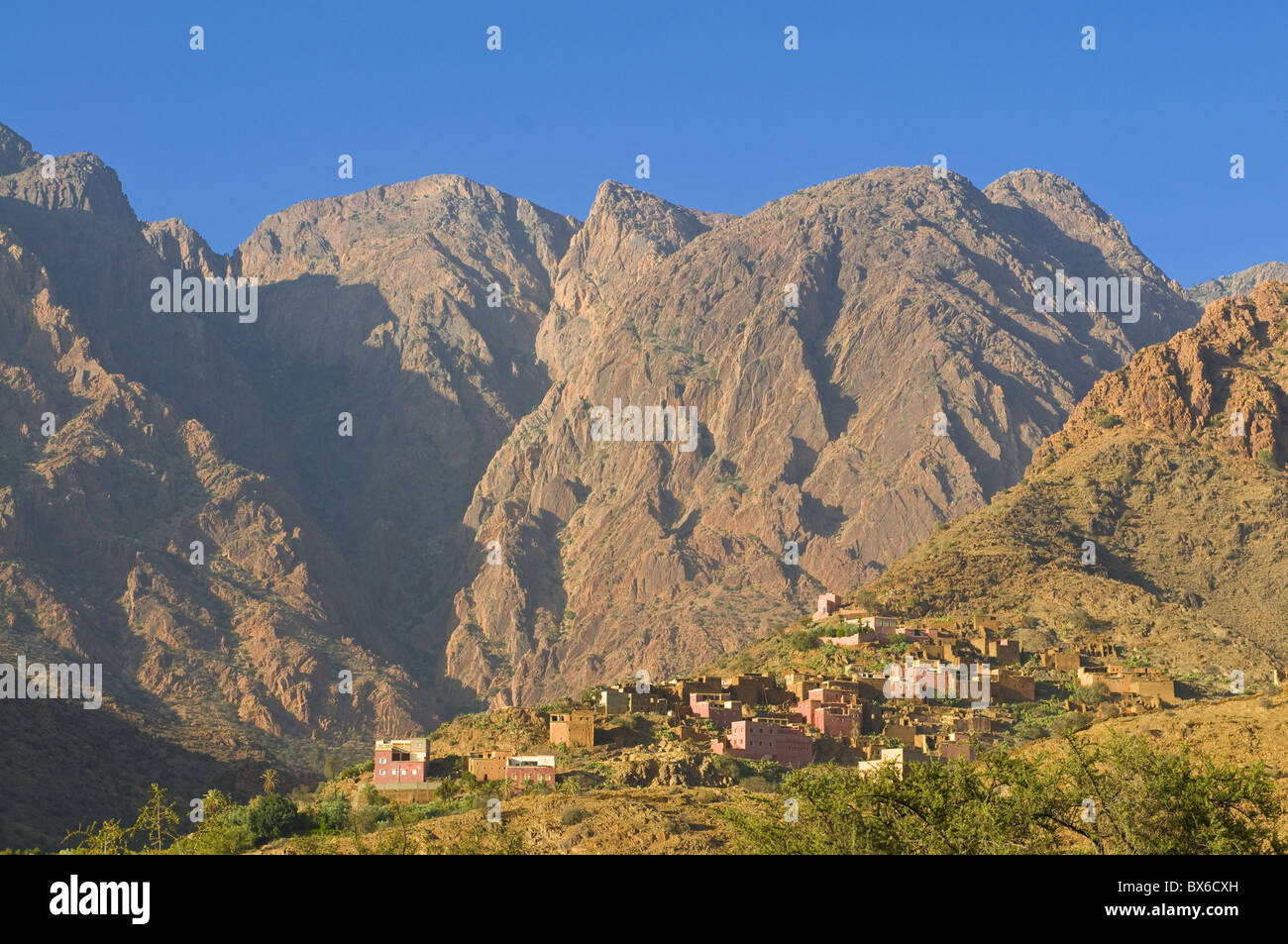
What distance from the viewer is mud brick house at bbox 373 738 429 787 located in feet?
278

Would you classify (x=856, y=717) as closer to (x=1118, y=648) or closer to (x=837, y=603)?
(x=1118, y=648)

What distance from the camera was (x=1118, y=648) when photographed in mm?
121250

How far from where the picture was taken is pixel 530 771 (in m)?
78.9

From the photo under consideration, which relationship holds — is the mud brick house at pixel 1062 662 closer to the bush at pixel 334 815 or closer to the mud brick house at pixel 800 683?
the mud brick house at pixel 800 683

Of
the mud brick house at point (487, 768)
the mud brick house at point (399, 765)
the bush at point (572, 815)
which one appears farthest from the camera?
the mud brick house at point (399, 765)

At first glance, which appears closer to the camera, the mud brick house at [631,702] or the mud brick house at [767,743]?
the mud brick house at [767,743]

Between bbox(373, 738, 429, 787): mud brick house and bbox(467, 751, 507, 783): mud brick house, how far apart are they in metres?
2.63

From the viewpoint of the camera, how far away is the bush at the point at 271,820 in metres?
69.4

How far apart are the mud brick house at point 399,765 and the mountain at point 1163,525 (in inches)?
2106

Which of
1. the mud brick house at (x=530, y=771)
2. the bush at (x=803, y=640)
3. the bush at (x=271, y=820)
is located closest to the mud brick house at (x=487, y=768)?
the mud brick house at (x=530, y=771)

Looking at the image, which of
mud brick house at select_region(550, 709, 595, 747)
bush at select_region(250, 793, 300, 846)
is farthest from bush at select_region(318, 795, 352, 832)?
mud brick house at select_region(550, 709, 595, 747)

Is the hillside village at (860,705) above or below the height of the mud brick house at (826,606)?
below
